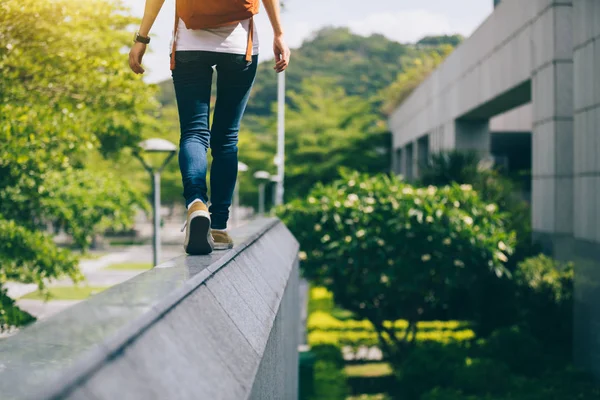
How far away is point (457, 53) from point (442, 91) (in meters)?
2.56

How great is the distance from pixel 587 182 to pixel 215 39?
8.80m

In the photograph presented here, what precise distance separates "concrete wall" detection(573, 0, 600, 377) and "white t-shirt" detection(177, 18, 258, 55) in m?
8.11

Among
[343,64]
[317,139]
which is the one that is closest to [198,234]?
[317,139]

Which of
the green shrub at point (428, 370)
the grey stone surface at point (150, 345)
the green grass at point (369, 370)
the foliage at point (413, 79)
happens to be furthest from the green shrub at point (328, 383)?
the foliage at point (413, 79)

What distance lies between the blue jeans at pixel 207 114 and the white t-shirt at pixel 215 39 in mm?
29

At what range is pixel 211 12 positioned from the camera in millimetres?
3779

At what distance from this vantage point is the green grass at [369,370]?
615 inches

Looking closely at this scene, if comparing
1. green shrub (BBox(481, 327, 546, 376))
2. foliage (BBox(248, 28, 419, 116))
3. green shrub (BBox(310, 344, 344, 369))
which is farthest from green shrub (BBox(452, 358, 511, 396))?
foliage (BBox(248, 28, 419, 116))

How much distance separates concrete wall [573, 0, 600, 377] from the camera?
1090 cm

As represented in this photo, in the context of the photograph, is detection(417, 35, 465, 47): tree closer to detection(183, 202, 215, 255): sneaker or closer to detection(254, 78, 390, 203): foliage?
detection(254, 78, 390, 203): foliage

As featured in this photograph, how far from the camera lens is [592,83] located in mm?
11008

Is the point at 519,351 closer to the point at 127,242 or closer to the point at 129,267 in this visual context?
the point at 129,267

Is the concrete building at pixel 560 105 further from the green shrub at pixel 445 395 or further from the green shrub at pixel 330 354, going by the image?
the green shrub at pixel 330 354

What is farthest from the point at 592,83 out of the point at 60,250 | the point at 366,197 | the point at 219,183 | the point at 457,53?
the point at 457,53
